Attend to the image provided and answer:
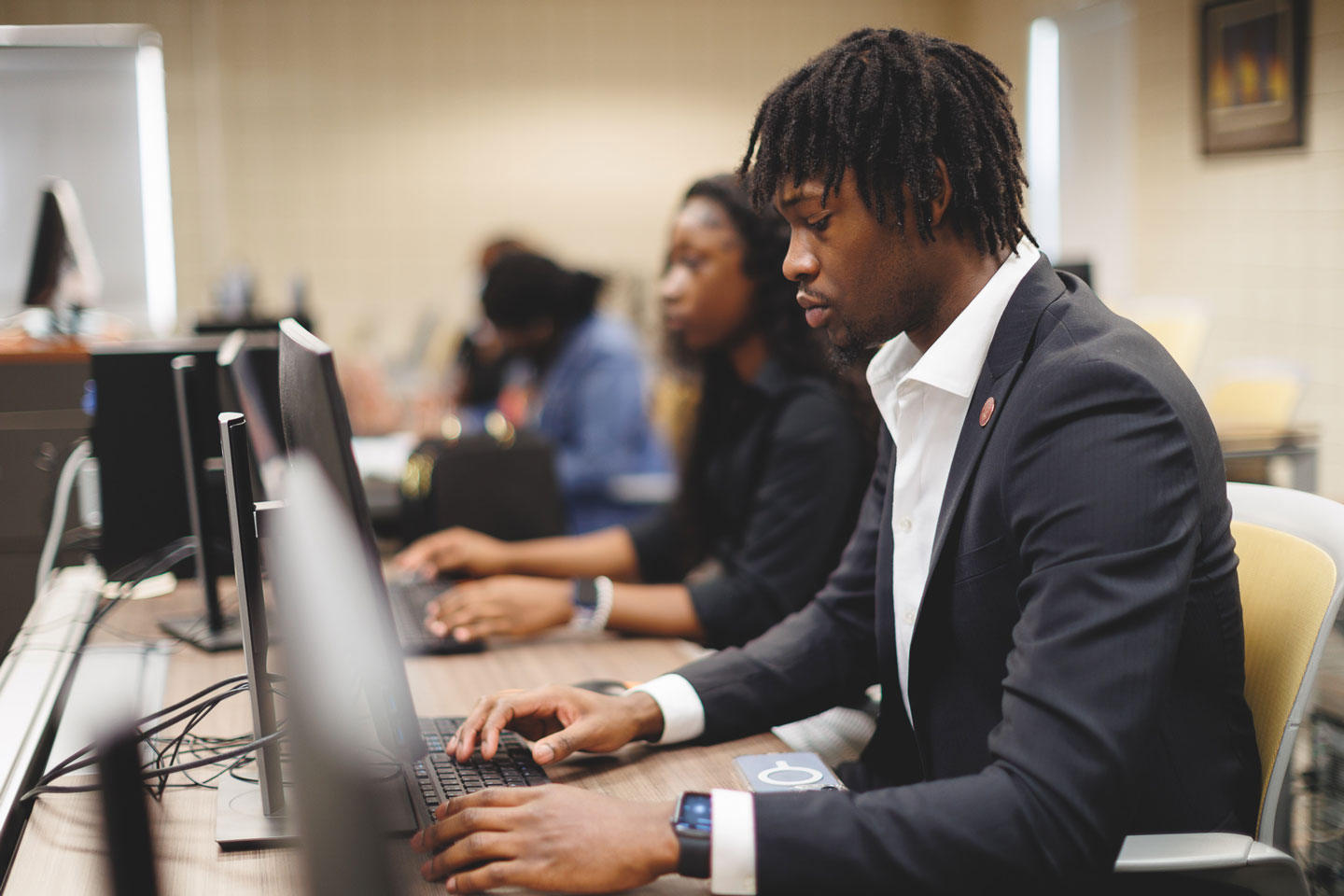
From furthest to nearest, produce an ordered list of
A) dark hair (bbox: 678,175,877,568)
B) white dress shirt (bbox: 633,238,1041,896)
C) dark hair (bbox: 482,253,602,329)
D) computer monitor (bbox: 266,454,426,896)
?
dark hair (bbox: 482,253,602,329) → dark hair (bbox: 678,175,877,568) → white dress shirt (bbox: 633,238,1041,896) → computer monitor (bbox: 266,454,426,896)

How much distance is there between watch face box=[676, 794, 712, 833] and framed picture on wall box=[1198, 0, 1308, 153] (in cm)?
433

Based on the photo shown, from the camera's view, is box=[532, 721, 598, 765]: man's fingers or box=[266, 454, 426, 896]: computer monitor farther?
box=[532, 721, 598, 765]: man's fingers

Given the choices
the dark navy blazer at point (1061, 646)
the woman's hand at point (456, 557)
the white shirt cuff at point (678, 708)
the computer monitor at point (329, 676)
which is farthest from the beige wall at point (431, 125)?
the computer monitor at point (329, 676)

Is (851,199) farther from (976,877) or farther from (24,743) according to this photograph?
(24,743)

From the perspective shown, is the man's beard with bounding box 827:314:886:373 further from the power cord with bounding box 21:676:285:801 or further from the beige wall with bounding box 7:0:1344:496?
the beige wall with bounding box 7:0:1344:496

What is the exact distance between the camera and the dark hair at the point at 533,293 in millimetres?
3064

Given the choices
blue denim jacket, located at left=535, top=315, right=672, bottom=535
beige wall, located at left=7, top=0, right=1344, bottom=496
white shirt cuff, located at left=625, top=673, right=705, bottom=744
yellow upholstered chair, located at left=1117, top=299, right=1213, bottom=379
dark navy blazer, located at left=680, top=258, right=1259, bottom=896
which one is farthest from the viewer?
beige wall, located at left=7, top=0, right=1344, bottom=496

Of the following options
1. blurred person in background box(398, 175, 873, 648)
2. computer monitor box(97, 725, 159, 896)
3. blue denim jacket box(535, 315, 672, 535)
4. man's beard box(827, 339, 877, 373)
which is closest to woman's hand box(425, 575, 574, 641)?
blurred person in background box(398, 175, 873, 648)

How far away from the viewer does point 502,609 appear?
5.24ft

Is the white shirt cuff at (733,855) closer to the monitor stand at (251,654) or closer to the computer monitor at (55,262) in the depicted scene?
the monitor stand at (251,654)

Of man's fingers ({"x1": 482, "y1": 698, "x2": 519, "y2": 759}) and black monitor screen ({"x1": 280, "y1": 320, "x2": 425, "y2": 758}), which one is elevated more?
black monitor screen ({"x1": 280, "y1": 320, "x2": 425, "y2": 758})

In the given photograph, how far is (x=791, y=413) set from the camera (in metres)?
1.74

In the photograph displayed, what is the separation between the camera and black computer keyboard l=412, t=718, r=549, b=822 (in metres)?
1.03

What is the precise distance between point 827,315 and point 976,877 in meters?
0.51
